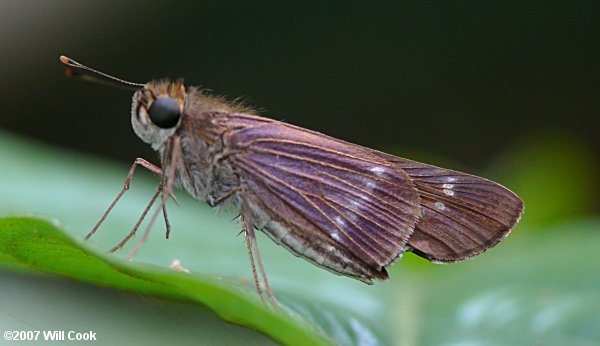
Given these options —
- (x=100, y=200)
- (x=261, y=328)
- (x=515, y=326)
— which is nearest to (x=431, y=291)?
(x=515, y=326)

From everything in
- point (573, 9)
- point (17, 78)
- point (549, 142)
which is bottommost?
point (17, 78)

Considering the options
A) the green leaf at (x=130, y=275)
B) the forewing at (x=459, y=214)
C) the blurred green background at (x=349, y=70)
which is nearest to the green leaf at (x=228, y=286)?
the green leaf at (x=130, y=275)

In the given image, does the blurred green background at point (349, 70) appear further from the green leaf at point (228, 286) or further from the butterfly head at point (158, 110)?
the butterfly head at point (158, 110)

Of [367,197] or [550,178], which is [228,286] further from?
[550,178]

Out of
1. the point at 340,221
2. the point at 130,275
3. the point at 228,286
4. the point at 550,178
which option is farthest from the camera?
the point at 550,178

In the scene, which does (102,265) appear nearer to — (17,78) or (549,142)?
(549,142)

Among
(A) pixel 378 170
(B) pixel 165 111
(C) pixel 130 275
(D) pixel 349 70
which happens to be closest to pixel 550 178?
(A) pixel 378 170
